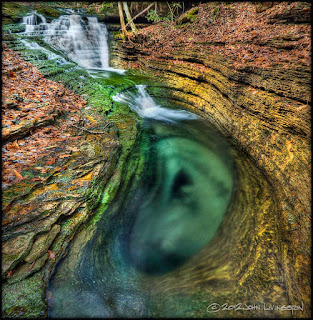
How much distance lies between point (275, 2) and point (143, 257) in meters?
9.67

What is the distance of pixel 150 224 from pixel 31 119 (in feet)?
12.6

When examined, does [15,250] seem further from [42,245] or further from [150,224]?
[150,224]

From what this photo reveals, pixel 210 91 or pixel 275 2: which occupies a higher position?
pixel 275 2

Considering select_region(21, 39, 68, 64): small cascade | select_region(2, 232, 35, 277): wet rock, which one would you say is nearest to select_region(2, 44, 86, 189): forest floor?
select_region(2, 232, 35, 277): wet rock

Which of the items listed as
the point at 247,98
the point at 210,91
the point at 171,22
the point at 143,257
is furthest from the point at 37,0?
the point at 143,257

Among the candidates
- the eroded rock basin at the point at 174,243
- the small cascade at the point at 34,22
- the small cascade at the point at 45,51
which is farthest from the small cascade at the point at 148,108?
the small cascade at the point at 34,22

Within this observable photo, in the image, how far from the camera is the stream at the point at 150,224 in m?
2.54

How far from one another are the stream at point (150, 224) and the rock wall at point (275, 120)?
0.80 meters

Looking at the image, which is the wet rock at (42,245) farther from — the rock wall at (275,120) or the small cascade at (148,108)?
the small cascade at (148,108)

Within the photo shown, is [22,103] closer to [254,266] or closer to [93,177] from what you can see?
[93,177]

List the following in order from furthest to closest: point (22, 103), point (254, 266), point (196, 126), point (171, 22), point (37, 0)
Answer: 1. point (37, 0)
2. point (171, 22)
3. point (196, 126)
4. point (22, 103)
5. point (254, 266)

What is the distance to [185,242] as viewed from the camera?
379cm

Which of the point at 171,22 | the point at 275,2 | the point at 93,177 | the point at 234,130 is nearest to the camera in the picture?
the point at 93,177

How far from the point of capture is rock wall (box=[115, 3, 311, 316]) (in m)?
2.97
